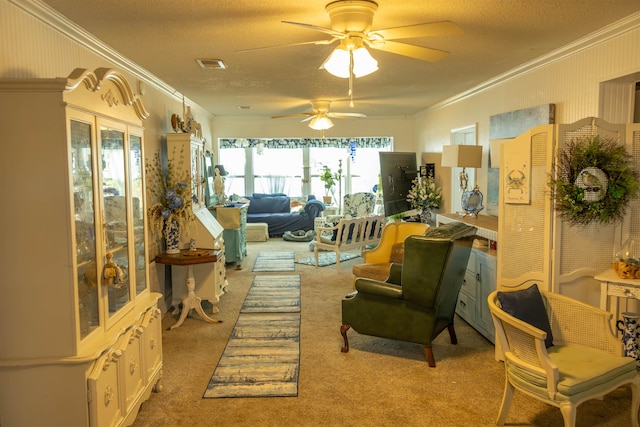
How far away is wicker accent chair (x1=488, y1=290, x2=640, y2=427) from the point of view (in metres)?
2.42

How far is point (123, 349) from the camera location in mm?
2658

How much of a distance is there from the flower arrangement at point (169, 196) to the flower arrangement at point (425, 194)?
11.7ft

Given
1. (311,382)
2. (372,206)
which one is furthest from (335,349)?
(372,206)

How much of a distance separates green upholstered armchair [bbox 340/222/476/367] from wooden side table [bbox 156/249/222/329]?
1465mm

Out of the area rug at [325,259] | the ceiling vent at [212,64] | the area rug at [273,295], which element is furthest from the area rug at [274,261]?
the ceiling vent at [212,64]

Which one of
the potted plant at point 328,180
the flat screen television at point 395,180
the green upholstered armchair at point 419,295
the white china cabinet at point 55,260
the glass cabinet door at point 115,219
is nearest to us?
the white china cabinet at point 55,260

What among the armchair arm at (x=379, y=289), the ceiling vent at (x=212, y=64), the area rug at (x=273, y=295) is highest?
the ceiling vent at (x=212, y=64)

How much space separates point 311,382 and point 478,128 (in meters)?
3.84

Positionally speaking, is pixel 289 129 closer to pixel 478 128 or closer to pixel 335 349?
pixel 478 128

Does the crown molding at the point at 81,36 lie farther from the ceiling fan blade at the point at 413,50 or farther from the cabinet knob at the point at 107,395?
the cabinet knob at the point at 107,395

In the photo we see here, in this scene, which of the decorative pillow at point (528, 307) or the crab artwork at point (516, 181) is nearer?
the decorative pillow at point (528, 307)

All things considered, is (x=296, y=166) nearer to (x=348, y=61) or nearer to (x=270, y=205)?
(x=270, y=205)

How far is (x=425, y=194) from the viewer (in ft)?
24.1

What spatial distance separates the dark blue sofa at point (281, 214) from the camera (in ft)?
31.9
